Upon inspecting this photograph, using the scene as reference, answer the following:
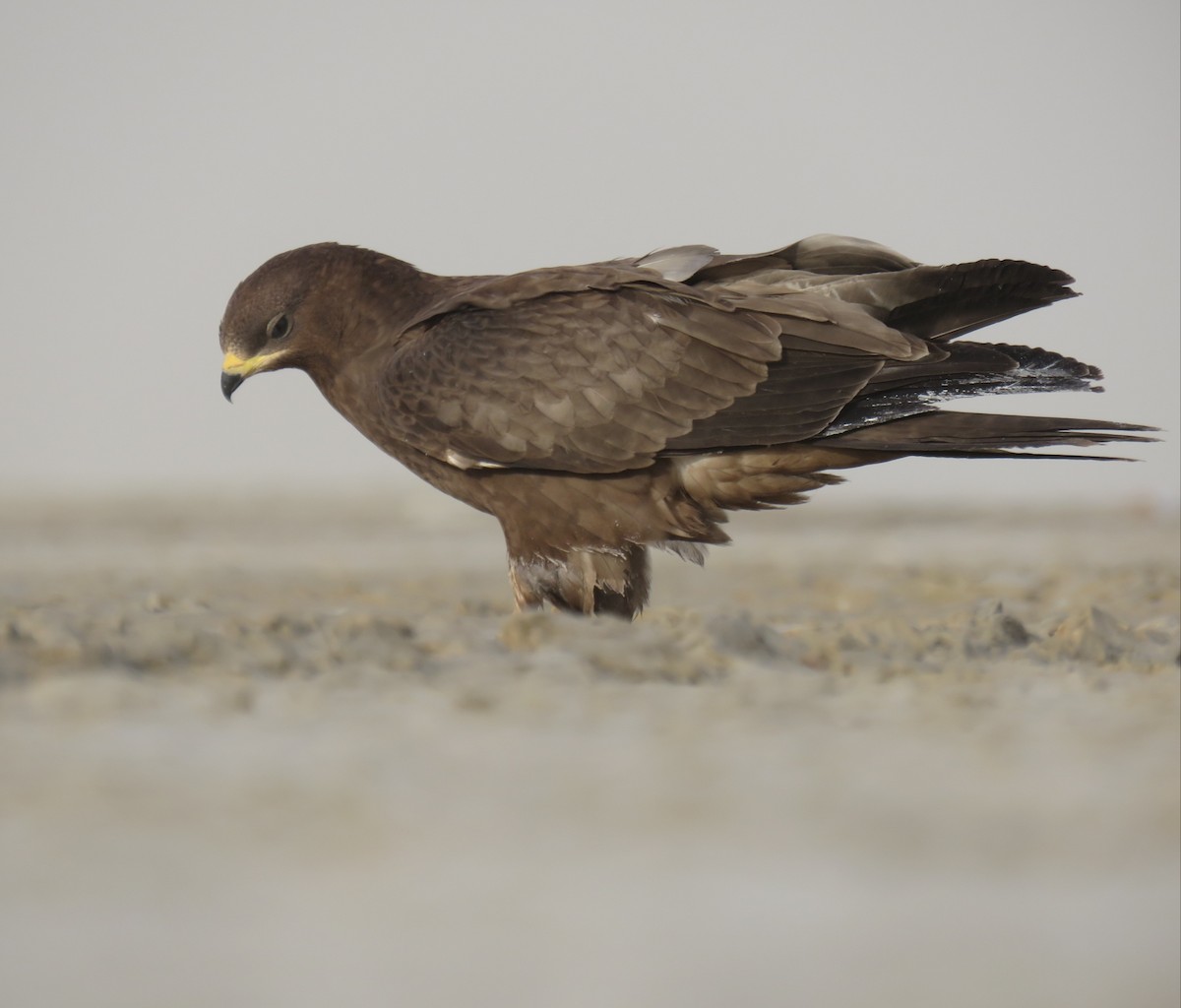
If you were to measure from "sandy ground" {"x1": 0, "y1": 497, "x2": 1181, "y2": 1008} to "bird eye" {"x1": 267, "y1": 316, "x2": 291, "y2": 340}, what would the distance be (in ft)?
5.06

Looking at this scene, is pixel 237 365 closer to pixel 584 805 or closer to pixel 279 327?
pixel 279 327

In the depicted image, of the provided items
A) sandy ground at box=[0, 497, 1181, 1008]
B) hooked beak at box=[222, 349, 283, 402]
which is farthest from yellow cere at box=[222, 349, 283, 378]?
sandy ground at box=[0, 497, 1181, 1008]

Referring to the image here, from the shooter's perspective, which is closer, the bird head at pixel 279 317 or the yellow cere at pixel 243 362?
the bird head at pixel 279 317

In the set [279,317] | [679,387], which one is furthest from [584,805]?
[279,317]

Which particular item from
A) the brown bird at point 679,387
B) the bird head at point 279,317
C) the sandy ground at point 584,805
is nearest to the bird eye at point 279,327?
the bird head at point 279,317

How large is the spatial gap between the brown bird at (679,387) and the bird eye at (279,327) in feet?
1.95

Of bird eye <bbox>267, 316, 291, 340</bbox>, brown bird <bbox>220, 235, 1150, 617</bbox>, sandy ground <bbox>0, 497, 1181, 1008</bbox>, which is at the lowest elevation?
sandy ground <bbox>0, 497, 1181, 1008</bbox>

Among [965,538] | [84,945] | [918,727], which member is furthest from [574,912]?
[965,538]

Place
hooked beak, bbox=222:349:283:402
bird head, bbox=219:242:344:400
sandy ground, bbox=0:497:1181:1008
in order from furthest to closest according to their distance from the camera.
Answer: hooked beak, bbox=222:349:283:402 → bird head, bbox=219:242:344:400 → sandy ground, bbox=0:497:1181:1008

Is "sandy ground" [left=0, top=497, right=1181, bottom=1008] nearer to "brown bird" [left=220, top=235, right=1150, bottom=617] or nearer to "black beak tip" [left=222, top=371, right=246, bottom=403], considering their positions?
"brown bird" [left=220, top=235, right=1150, bottom=617]

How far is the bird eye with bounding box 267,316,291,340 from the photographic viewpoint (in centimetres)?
657

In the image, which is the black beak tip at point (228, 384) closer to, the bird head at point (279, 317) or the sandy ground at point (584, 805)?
the bird head at point (279, 317)

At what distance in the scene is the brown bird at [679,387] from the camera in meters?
5.56

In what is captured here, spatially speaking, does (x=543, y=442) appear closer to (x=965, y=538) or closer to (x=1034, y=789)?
(x=1034, y=789)
